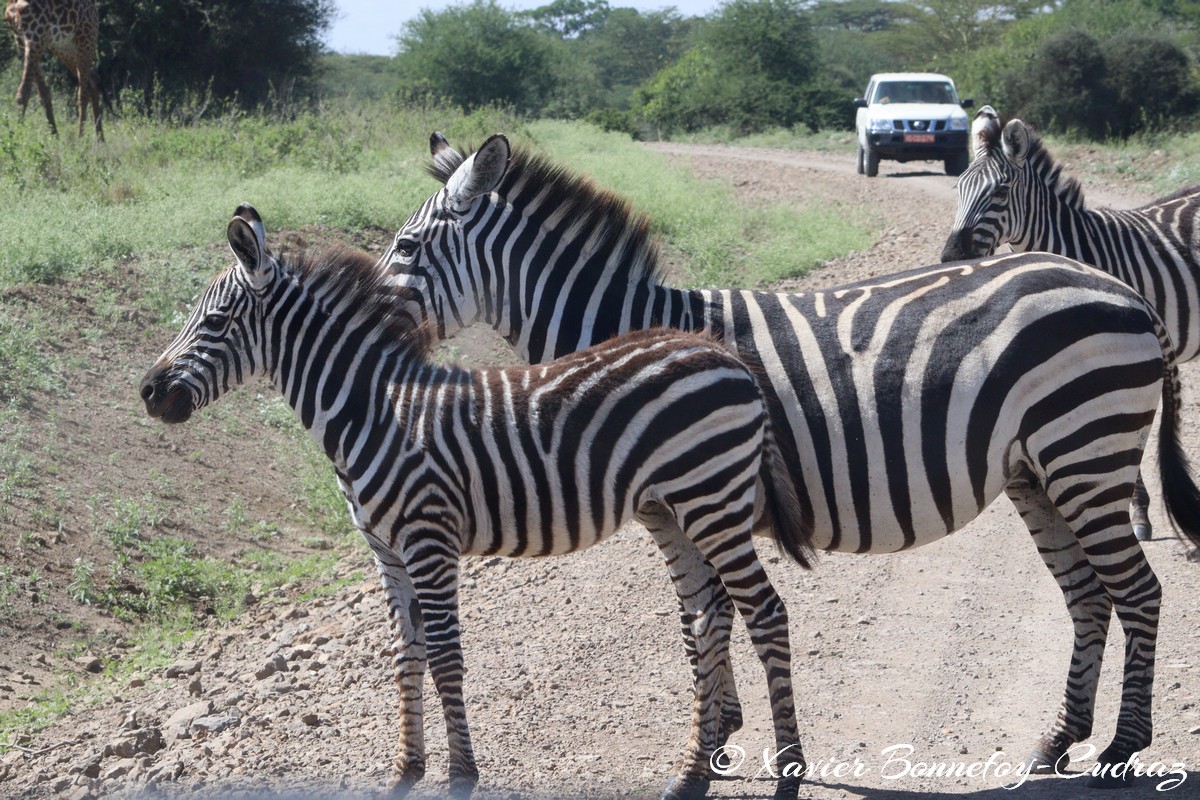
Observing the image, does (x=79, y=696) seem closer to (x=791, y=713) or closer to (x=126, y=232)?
(x=791, y=713)

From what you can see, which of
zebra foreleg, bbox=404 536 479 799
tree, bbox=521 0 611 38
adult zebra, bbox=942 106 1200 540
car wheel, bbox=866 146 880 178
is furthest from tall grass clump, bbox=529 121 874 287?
tree, bbox=521 0 611 38

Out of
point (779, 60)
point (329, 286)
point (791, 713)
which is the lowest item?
point (791, 713)

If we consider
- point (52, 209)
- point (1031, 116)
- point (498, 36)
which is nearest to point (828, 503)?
point (52, 209)

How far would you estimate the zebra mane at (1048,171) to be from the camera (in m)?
7.85

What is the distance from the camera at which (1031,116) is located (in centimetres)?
3048

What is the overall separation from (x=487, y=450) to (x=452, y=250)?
1.51 m

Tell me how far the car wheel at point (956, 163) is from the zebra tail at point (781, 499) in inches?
803

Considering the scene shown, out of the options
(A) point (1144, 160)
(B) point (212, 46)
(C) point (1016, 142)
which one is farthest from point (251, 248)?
(B) point (212, 46)

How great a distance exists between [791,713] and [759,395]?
1175mm

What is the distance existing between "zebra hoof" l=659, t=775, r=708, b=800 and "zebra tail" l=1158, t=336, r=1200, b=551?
2524 mm

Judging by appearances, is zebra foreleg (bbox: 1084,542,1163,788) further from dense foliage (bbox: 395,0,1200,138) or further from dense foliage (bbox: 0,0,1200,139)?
dense foliage (bbox: 395,0,1200,138)

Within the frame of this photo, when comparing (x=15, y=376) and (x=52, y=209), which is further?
(x=52, y=209)

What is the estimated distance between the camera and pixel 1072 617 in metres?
4.87

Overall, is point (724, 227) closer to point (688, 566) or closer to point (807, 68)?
point (688, 566)
